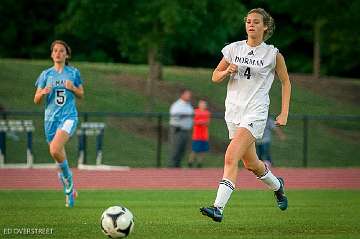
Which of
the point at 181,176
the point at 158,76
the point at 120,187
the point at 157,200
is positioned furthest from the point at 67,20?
the point at 157,200

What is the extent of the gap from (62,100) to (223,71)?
4286 millimetres

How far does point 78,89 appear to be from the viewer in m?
16.6

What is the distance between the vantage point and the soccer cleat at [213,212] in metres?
12.4

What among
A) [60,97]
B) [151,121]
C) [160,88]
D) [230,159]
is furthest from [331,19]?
[230,159]

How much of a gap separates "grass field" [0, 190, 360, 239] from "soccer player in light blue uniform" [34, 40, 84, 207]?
1.81ft

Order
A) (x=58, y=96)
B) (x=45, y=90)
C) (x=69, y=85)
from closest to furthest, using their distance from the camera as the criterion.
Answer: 1. (x=45, y=90)
2. (x=69, y=85)
3. (x=58, y=96)

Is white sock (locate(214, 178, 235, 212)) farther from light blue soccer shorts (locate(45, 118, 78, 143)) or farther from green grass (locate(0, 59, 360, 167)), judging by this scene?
green grass (locate(0, 59, 360, 167))

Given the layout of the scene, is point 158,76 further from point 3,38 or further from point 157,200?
point 157,200

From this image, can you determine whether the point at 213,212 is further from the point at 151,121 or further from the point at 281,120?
the point at 151,121

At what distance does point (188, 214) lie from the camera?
1516 cm

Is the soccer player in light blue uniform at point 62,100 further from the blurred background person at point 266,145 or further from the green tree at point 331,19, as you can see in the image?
the green tree at point 331,19

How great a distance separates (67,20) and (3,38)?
16784mm

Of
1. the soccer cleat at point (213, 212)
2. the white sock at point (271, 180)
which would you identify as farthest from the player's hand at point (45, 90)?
the soccer cleat at point (213, 212)

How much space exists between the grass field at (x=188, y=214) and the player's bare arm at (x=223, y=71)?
1.74 m
